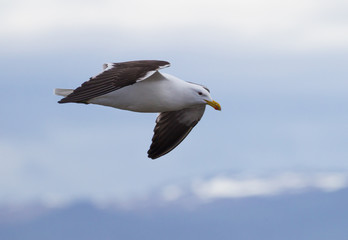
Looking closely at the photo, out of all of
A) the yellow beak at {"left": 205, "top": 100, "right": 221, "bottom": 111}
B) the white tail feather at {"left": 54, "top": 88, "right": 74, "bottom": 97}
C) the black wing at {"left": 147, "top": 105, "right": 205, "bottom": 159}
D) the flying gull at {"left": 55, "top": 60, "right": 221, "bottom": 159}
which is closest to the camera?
the flying gull at {"left": 55, "top": 60, "right": 221, "bottom": 159}

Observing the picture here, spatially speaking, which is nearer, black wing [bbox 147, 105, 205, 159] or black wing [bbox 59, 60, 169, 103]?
black wing [bbox 59, 60, 169, 103]

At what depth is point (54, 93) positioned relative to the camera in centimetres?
1734

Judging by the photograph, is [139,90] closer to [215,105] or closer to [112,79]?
[112,79]

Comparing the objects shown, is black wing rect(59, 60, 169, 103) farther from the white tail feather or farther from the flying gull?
the white tail feather

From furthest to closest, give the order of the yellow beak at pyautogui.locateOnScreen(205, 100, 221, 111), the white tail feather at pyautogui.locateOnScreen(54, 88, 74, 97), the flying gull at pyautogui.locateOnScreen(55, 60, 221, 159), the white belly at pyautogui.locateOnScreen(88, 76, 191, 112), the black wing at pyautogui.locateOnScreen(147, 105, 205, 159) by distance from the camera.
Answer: the black wing at pyautogui.locateOnScreen(147, 105, 205, 159), the yellow beak at pyautogui.locateOnScreen(205, 100, 221, 111), the white tail feather at pyautogui.locateOnScreen(54, 88, 74, 97), the white belly at pyautogui.locateOnScreen(88, 76, 191, 112), the flying gull at pyautogui.locateOnScreen(55, 60, 221, 159)

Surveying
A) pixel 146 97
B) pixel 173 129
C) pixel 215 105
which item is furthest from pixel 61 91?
pixel 173 129

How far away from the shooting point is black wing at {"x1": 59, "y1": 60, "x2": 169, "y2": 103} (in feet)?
49.2

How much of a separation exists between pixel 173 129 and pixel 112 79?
4.60 m

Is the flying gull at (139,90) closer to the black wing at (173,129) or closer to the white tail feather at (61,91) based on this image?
the white tail feather at (61,91)

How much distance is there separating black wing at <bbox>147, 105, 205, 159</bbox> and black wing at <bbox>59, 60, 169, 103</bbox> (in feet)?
11.9

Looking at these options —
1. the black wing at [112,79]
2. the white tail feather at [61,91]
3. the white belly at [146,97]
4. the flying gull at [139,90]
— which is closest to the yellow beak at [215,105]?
the flying gull at [139,90]

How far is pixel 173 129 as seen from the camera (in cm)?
1992

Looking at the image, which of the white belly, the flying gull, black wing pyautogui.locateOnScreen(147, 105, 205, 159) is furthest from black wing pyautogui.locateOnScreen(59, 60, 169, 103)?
black wing pyautogui.locateOnScreen(147, 105, 205, 159)

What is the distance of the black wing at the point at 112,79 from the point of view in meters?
15.0
